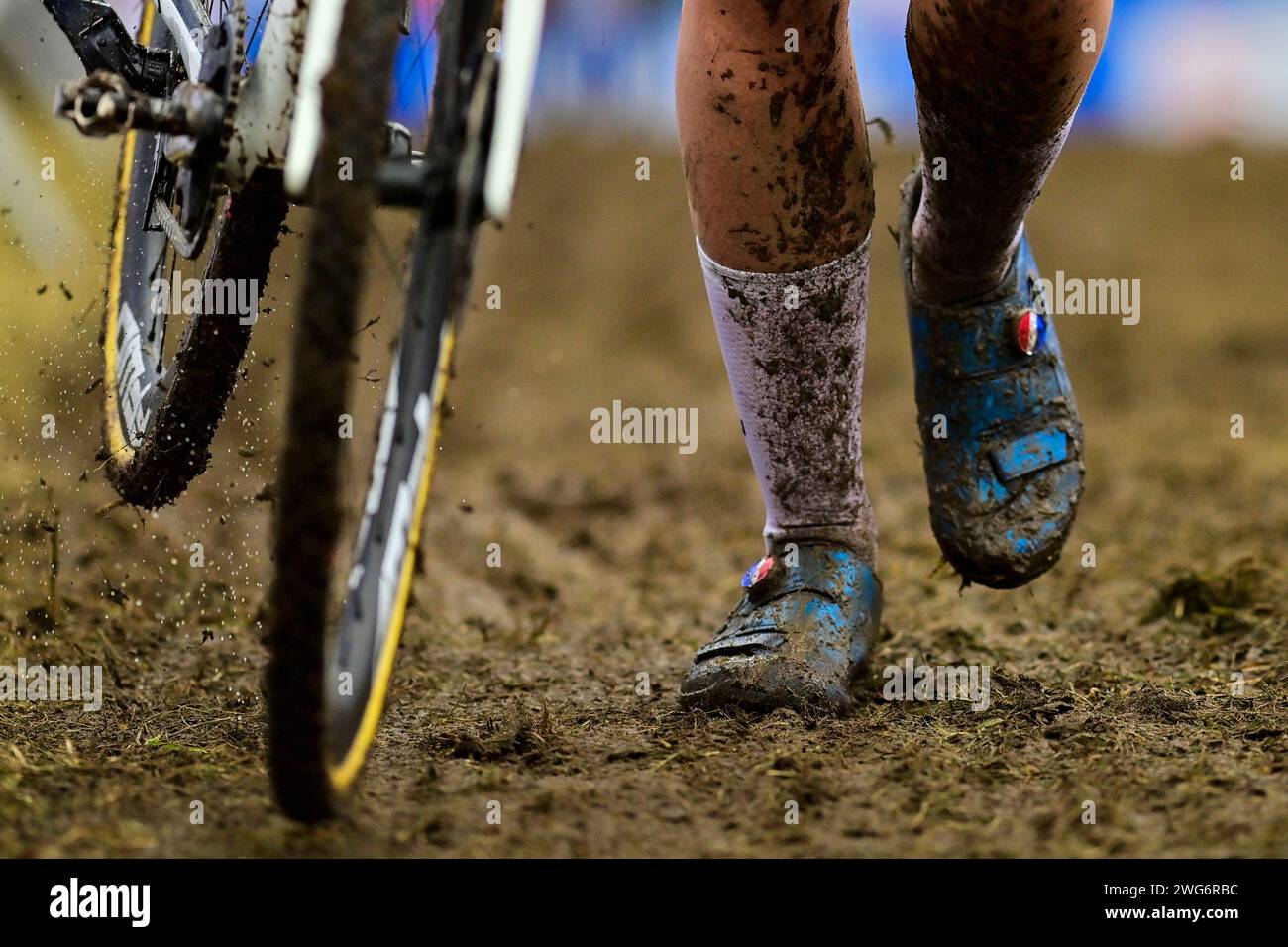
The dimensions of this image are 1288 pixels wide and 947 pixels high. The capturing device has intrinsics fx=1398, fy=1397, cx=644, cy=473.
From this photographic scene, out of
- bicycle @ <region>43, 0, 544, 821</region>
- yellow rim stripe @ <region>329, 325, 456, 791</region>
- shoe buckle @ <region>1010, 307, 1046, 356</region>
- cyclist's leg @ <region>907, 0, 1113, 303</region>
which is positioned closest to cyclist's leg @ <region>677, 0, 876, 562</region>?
cyclist's leg @ <region>907, 0, 1113, 303</region>

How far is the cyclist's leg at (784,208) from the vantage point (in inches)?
66.1

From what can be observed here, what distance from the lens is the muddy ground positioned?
136cm

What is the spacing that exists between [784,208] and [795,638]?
54cm

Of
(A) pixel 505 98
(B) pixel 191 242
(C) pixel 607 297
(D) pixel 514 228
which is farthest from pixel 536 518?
(D) pixel 514 228

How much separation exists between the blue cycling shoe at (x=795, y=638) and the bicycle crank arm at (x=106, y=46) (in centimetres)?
100

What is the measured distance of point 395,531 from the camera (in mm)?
1266

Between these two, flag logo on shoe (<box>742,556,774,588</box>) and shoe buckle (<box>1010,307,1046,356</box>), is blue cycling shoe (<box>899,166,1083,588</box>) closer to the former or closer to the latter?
shoe buckle (<box>1010,307,1046,356</box>)

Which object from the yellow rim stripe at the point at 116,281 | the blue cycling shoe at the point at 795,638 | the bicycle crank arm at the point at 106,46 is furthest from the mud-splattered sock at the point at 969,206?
the yellow rim stripe at the point at 116,281

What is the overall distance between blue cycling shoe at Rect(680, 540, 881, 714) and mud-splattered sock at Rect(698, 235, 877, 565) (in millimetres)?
46

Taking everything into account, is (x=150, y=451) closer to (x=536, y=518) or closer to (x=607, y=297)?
Answer: (x=536, y=518)

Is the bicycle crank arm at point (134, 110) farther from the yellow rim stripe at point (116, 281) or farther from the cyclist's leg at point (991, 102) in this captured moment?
the cyclist's leg at point (991, 102)

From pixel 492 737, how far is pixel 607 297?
18.3 ft

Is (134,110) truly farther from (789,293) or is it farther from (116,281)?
(789,293)

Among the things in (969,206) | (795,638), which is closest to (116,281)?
(795,638)
